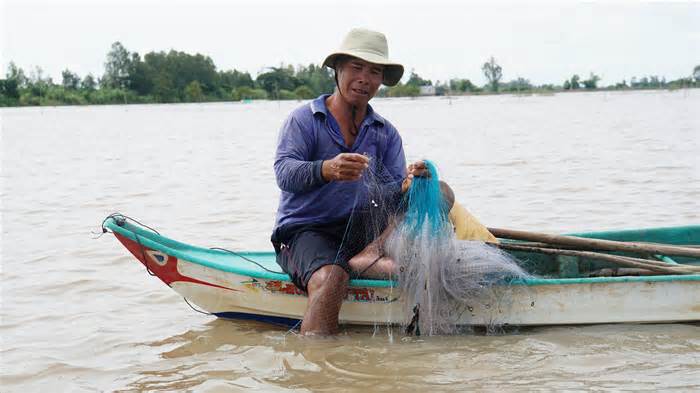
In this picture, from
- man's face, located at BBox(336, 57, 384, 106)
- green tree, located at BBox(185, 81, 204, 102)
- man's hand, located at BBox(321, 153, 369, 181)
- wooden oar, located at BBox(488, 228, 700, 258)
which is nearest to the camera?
man's hand, located at BBox(321, 153, 369, 181)

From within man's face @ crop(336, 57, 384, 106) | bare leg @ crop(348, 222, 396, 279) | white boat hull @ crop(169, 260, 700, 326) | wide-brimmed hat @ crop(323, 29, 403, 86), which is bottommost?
white boat hull @ crop(169, 260, 700, 326)

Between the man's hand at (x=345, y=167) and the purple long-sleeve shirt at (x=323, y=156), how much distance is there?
263mm

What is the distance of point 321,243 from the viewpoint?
14.6 ft

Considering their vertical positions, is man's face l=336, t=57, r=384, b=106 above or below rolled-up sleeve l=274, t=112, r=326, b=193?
above

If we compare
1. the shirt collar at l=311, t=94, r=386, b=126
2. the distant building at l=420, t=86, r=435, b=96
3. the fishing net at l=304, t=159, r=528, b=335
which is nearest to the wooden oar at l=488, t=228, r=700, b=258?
the fishing net at l=304, t=159, r=528, b=335

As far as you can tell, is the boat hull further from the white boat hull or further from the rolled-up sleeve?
the rolled-up sleeve

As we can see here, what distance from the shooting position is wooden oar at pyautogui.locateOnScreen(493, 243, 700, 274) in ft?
15.7

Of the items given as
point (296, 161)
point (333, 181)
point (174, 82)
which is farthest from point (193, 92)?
point (296, 161)

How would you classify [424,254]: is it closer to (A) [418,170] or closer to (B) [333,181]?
(A) [418,170]

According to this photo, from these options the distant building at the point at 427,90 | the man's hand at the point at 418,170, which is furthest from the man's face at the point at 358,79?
the distant building at the point at 427,90

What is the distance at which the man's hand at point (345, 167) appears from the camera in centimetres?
398

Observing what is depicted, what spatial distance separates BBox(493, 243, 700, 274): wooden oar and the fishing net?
38 cm

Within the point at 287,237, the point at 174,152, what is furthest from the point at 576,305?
the point at 174,152

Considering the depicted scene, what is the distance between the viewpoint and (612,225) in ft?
28.4
